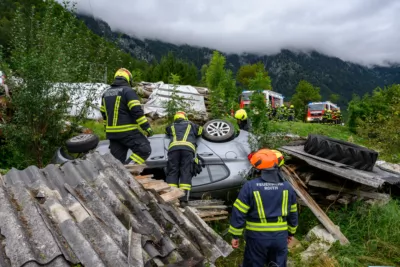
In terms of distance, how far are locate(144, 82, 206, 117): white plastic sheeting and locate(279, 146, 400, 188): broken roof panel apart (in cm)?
535

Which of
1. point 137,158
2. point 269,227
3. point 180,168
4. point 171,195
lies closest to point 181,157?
point 180,168

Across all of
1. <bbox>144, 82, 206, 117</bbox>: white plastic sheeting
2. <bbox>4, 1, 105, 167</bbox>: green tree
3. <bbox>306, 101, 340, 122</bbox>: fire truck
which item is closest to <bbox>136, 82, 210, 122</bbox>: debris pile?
<bbox>144, 82, 206, 117</bbox>: white plastic sheeting

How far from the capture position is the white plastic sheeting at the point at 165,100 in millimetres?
11086

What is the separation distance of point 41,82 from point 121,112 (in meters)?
1.85

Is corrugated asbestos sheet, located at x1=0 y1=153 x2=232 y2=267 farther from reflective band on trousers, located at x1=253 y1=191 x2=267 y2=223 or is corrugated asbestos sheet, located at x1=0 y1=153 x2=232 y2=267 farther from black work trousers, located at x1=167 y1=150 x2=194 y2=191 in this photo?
black work trousers, located at x1=167 y1=150 x2=194 y2=191

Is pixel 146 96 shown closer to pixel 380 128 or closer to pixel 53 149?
pixel 53 149

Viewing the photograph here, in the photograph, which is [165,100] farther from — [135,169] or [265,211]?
[265,211]

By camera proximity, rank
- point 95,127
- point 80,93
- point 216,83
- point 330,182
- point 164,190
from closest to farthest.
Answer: point 164,190 → point 330,182 → point 80,93 → point 95,127 → point 216,83

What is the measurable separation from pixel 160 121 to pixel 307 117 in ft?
48.6

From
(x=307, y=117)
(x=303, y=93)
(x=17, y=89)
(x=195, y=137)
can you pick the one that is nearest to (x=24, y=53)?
(x=17, y=89)

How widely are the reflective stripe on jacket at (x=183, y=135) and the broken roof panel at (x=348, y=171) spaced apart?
1.85 metres

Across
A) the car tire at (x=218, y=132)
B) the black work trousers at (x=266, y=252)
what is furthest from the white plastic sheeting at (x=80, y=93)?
the black work trousers at (x=266, y=252)

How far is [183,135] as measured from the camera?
501 cm

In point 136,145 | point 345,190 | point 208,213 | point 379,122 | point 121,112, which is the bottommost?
point 208,213
